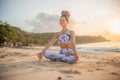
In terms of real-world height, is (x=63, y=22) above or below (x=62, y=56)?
above

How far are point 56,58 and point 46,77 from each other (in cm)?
79

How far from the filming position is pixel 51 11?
7.69 feet

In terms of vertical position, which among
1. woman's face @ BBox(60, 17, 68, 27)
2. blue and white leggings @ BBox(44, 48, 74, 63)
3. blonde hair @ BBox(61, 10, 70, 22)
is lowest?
blue and white leggings @ BBox(44, 48, 74, 63)

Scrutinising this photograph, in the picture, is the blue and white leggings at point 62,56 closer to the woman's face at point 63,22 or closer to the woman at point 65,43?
the woman at point 65,43

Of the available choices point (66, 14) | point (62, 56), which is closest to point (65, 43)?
point (62, 56)

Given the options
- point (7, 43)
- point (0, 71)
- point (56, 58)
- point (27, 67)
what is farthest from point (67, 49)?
point (7, 43)

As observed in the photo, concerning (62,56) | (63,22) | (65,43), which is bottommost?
(62,56)

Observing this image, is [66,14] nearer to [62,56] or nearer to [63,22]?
[63,22]

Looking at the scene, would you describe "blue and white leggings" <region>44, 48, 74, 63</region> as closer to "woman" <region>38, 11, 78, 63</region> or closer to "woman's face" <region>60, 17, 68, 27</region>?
"woman" <region>38, 11, 78, 63</region>

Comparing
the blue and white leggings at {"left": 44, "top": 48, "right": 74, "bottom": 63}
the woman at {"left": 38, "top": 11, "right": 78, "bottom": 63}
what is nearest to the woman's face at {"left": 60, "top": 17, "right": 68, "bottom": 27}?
the woman at {"left": 38, "top": 11, "right": 78, "bottom": 63}

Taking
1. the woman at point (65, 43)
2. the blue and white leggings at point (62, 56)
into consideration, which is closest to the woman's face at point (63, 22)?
the woman at point (65, 43)

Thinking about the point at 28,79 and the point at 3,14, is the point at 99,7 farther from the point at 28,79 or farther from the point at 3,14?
the point at 28,79

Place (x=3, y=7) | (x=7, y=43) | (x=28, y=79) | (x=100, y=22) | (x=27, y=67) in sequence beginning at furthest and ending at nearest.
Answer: (x=7, y=43) → (x=100, y=22) → (x=3, y=7) → (x=27, y=67) → (x=28, y=79)

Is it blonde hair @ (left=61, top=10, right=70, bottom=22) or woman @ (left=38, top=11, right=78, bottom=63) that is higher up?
blonde hair @ (left=61, top=10, right=70, bottom=22)
